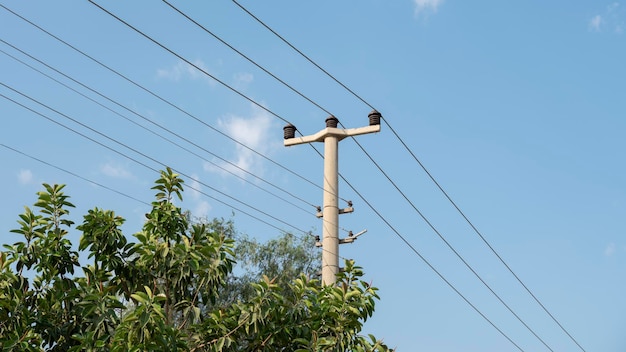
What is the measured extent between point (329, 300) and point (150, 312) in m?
2.63

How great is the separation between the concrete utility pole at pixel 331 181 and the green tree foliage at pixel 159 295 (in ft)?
16.0

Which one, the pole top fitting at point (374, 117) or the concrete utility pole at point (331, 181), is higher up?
the pole top fitting at point (374, 117)

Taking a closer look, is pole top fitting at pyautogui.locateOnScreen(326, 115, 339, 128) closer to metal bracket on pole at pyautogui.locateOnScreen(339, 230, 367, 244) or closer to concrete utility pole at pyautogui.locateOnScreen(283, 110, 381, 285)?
concrete utility pole at pyautogui.locateOnScreen(283, 110, 381, 285)

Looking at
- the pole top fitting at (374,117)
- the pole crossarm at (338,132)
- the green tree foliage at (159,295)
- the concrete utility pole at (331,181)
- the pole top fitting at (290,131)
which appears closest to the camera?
the green tree foliage at (159,295)

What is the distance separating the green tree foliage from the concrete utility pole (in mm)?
4885

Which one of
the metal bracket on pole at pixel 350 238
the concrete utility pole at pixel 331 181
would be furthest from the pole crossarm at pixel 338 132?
the metal bracket on pole at pixel 350 238

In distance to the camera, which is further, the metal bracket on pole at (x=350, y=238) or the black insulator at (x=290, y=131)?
the black insulator at (x=290, y=131)

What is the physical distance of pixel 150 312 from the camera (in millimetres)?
11406

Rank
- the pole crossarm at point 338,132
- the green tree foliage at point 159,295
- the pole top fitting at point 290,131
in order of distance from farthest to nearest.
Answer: the pole top fitting at point 290,131
the pole crossarm at point 338,132
the green tree foliage at point 159,295

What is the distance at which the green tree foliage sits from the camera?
12.2 m

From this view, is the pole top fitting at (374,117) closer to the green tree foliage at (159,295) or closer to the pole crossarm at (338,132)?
the pole crossarm at (338,132)

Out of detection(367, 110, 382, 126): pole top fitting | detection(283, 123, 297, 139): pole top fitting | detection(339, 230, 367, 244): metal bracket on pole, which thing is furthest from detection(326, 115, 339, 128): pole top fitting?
detection(339, 230, 367, 244): metal bracket on pole

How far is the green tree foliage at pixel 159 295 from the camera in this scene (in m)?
12.2

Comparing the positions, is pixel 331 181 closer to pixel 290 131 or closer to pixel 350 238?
pixel 350 238
